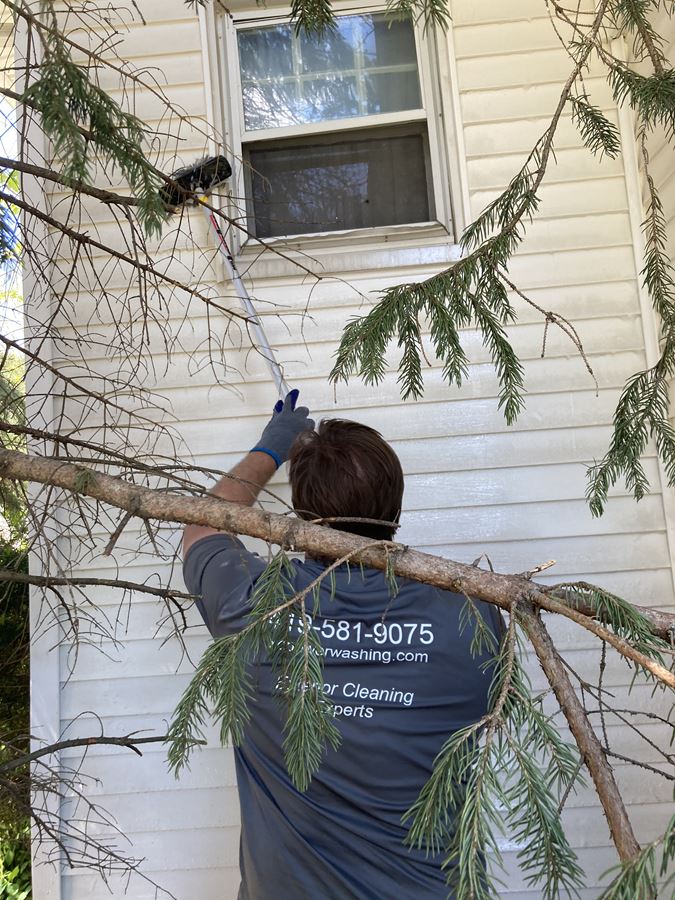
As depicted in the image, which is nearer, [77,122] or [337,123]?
[77,122]

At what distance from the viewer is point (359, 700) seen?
145cm

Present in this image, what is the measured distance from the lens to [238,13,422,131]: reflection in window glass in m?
2.84

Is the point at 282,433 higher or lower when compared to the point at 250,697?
higher

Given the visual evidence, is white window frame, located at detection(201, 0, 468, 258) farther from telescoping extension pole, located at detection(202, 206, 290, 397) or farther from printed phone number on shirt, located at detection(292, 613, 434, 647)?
printed phone number on shirt, located at detection(292, 613, 434, 647)

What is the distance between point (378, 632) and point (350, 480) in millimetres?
272

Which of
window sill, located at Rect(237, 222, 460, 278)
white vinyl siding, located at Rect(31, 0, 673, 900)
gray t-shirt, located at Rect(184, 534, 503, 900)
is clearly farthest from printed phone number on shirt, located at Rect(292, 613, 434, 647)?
window sill, located at Rect(237, 222, 460, 278)

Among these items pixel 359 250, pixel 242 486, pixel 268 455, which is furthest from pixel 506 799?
pixel 359 250

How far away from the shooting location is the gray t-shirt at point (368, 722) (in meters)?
1.45

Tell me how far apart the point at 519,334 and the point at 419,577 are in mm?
1769

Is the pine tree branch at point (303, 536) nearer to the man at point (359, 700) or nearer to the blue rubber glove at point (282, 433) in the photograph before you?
the man at point (359, 700)

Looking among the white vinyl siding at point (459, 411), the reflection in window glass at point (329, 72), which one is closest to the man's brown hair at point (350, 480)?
the white vinyl siding at point (459, 411)

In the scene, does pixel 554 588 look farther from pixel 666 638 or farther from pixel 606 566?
pixel 606 566

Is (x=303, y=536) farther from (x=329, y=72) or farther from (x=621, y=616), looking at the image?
(x=329, y=72)

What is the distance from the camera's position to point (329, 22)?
1.65 m
